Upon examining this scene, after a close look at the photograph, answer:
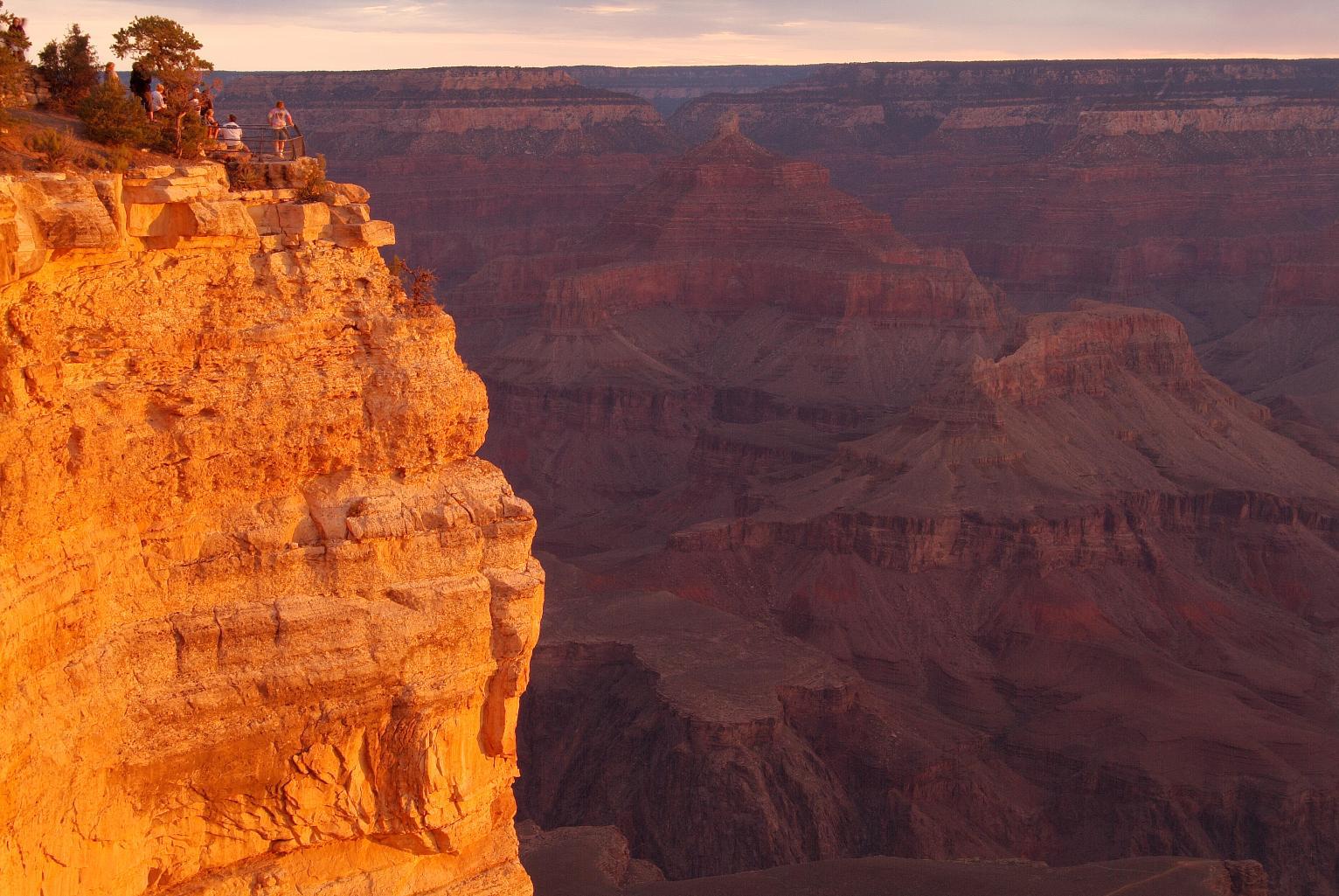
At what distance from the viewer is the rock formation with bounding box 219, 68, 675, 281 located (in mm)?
133875

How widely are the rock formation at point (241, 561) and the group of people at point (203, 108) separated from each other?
5.01 ft

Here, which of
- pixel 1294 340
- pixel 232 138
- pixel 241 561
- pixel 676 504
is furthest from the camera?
pixel 1294 340

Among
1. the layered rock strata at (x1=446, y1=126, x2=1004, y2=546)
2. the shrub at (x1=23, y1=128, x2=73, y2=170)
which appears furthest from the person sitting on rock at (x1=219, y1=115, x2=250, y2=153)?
the layered rock strata at (x1=446, y1=126, x2=1004, y2=546)

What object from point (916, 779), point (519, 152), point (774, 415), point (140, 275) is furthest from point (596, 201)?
point (140, 275)

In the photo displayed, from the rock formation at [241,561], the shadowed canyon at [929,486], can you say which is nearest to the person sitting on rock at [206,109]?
the rock formation at [241,561]

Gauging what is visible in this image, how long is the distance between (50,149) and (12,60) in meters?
2.22

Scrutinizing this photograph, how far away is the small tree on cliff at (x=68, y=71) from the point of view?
62.5 ft

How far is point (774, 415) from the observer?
91250 mm

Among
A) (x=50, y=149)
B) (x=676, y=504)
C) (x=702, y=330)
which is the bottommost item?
(x=676, y=504)

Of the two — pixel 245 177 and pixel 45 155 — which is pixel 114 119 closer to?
pixel 245 177

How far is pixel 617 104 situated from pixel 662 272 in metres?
51.2

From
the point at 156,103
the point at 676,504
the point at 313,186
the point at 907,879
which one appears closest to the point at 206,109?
the point at 156,103

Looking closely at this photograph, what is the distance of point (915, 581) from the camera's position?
205ft

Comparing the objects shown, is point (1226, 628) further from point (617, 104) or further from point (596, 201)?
point (617, 104)
